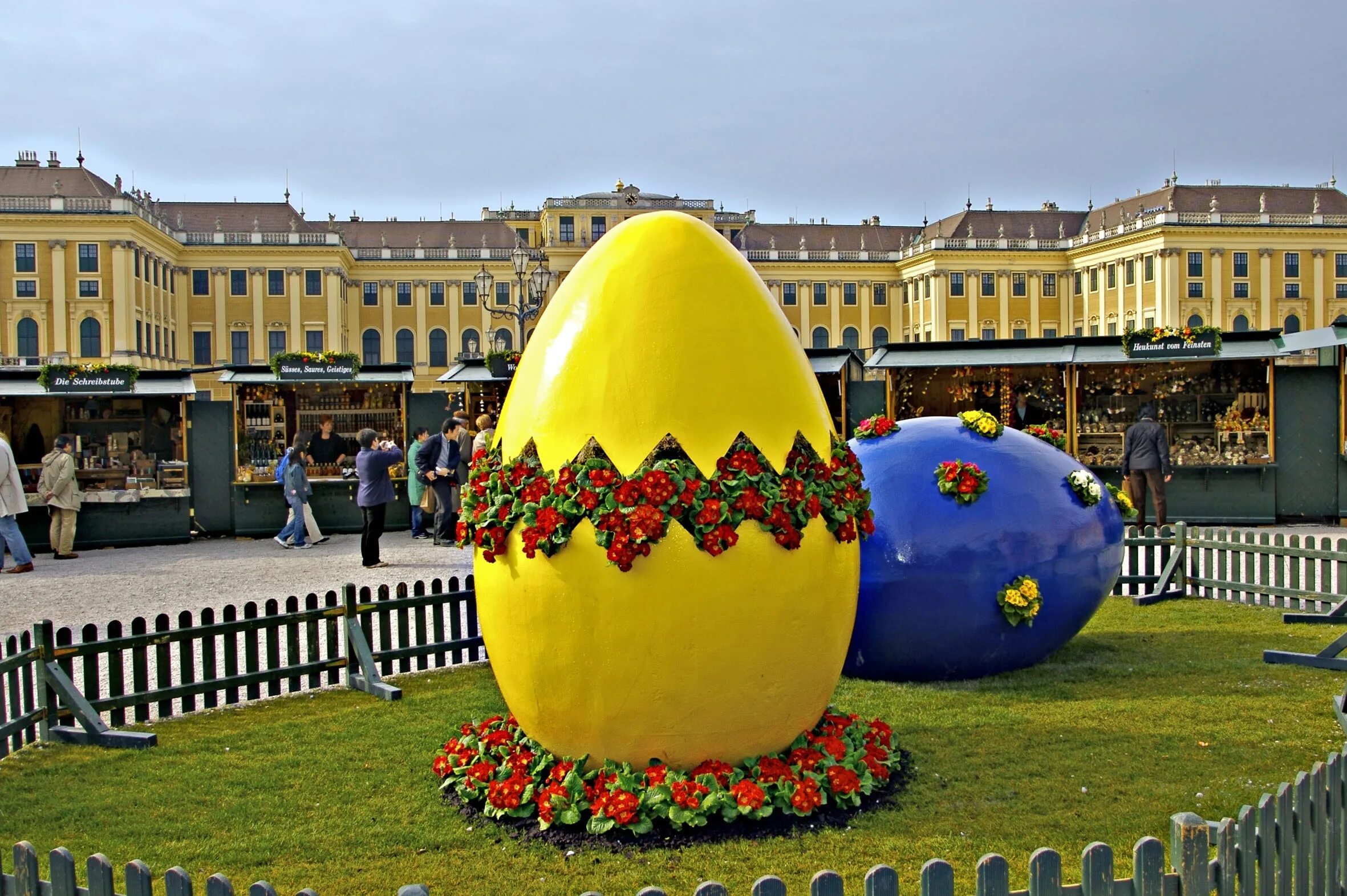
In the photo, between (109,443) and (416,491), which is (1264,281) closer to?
(416,491)

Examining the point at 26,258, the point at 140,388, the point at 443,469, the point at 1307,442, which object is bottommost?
the point at 443,469

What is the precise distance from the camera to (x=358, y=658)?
908 centimetres

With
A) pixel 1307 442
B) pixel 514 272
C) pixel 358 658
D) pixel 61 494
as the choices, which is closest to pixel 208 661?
pixel 358 658

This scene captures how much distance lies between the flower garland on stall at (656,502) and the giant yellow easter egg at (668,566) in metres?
0.06

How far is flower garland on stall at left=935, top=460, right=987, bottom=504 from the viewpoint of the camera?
7.91 meters

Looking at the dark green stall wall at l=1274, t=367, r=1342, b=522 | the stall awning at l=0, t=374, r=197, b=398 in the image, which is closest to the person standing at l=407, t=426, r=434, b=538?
the stall awning at l=0, t=374, r=197, b=398

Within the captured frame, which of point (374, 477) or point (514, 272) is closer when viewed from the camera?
point (374, 477)

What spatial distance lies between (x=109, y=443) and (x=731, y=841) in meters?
19.1

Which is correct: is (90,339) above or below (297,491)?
above

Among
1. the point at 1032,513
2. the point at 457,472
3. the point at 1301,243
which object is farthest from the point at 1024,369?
the point at 1301,243

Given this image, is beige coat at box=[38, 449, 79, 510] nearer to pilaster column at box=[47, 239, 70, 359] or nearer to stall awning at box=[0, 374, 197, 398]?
stall awning at box=[0, 374, 197, 398]

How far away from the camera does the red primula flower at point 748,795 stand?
5.31 meters

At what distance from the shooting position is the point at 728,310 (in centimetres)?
561

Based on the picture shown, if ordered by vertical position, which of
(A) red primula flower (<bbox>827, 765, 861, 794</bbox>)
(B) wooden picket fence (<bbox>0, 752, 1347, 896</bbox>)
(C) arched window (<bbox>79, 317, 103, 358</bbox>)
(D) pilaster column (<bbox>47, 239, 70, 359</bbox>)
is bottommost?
(A) red primula flower (<bbox>827, 765, 861, 794</bbox>)
